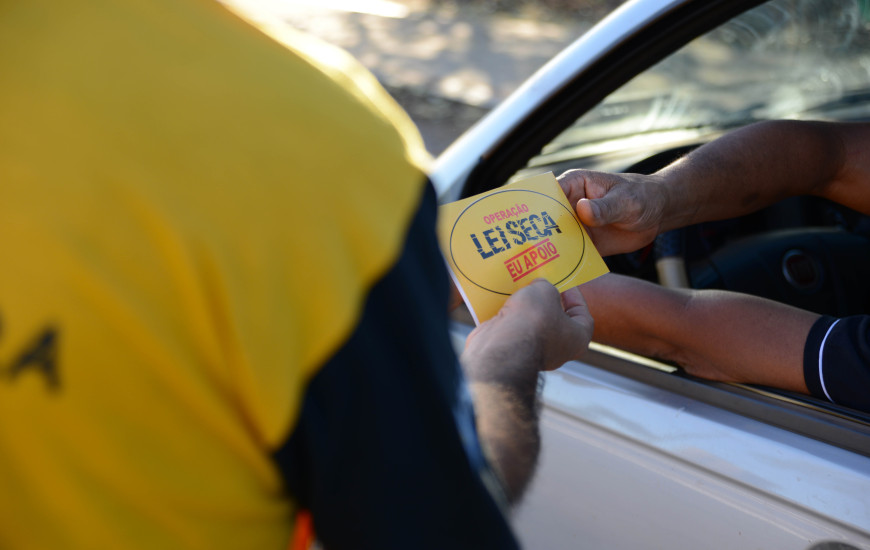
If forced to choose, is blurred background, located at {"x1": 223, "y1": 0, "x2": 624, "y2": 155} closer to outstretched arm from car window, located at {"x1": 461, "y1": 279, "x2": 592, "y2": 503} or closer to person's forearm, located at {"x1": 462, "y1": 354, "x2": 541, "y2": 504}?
outstretched arm from car window, located at {"x1": 461, "y1": 279, "x2": 592, "y2": 503}

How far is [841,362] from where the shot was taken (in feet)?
4.62

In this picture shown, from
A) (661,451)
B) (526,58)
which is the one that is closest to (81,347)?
(661,451)

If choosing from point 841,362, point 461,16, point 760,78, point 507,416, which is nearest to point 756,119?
point 760,78

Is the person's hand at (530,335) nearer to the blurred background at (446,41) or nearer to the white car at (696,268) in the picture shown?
the white car at (696,268)

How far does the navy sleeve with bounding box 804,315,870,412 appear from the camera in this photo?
1.39 m

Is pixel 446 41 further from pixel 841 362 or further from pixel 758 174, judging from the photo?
pixel 841 362

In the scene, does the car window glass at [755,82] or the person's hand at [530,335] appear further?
the car window glass at [755,82]

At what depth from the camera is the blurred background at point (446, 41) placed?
6559 millimetres

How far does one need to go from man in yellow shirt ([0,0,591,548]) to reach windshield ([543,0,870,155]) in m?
1.62

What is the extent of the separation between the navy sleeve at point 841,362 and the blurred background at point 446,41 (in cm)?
451

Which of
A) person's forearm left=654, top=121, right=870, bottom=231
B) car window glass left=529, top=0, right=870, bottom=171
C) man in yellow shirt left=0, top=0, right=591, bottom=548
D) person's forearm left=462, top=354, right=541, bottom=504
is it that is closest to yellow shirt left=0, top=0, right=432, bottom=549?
man in yellow shirt left=0, top=0, right=591, bottom=548

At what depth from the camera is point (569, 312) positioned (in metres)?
1.40

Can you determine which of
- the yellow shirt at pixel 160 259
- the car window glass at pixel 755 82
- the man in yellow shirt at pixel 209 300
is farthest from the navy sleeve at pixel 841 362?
the yellow shirt at pixel 160 259

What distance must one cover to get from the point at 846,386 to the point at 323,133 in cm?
123
